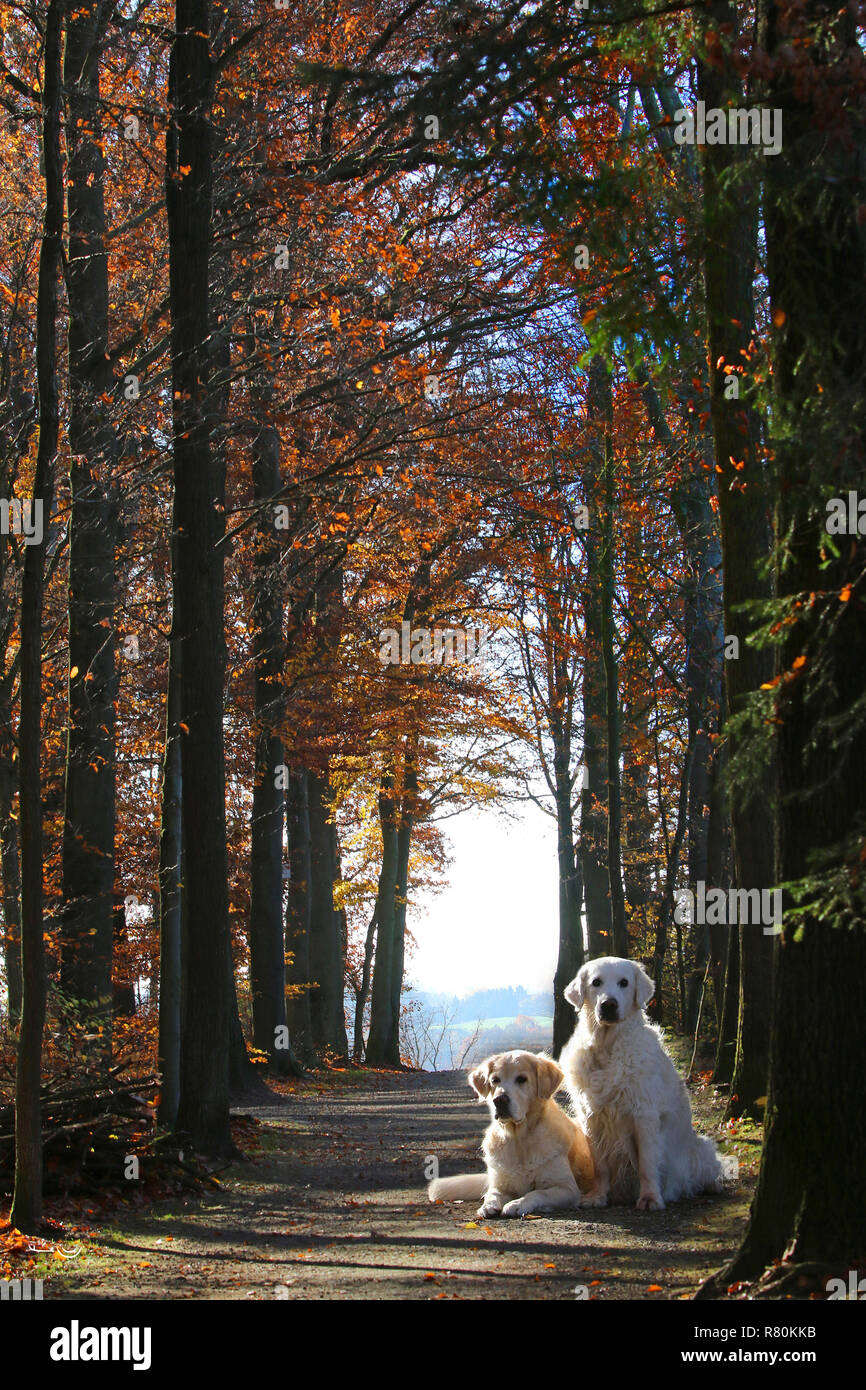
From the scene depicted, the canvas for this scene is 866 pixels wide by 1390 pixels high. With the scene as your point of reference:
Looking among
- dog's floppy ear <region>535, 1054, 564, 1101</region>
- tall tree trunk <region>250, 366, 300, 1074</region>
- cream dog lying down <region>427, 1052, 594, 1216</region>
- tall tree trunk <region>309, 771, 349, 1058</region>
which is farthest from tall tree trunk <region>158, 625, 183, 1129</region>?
tall tree trunk <region>309, 771, 349, 1058</region>

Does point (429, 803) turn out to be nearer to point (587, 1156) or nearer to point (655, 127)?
point (587, 1156)

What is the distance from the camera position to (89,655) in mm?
15922

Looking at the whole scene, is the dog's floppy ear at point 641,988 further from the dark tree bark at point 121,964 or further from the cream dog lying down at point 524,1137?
the dark tree bark at point 121,964

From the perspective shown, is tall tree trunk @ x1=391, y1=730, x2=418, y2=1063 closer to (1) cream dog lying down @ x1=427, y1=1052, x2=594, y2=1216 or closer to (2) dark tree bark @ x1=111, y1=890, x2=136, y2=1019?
(2) dark tree bark @ x1=111, y1=890, x2=136, y2=1019

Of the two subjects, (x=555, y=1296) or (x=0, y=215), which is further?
(x=0, y=215)

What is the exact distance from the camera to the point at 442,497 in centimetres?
2147

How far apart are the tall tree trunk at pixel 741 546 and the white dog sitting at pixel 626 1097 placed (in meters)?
1.78

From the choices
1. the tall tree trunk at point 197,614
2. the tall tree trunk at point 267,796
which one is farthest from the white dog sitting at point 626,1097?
the tall tree trunk at point 267,796

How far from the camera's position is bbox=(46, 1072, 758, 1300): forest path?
6051 mm

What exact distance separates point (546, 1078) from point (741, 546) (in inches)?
180

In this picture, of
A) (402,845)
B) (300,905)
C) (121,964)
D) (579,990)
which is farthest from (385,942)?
(579,990)

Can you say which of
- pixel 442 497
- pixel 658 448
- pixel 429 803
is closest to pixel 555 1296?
pixel 658 448

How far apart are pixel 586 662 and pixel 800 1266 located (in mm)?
18190

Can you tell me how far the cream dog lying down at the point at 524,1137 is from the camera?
823 centimetres
